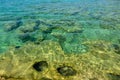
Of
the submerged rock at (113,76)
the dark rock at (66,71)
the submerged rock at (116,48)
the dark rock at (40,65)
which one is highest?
the submerged rock at (116,48)

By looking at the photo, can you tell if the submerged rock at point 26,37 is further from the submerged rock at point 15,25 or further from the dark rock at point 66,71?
the dark rock at point 66,71

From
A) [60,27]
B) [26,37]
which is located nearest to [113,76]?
[26,37]

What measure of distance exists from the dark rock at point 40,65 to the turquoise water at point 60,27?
2136 mm

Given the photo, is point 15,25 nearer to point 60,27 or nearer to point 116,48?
point 60,27

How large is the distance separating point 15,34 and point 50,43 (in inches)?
128

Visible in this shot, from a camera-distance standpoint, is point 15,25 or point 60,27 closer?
point 60,27

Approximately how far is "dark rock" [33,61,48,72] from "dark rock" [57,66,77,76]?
0.77 meters

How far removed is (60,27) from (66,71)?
7.07m

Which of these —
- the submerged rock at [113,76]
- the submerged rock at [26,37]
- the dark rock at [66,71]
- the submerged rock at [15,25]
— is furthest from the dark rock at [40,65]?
the submerged rock at [15,25]

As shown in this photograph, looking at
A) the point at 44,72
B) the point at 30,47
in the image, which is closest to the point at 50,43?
the point at 30,47

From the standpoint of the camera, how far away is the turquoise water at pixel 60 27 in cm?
1315

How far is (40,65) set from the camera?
391 inches

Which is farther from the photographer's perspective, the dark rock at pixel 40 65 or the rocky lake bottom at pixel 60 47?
the dark rock at pixel 40 65

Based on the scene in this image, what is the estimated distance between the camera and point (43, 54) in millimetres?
11102
